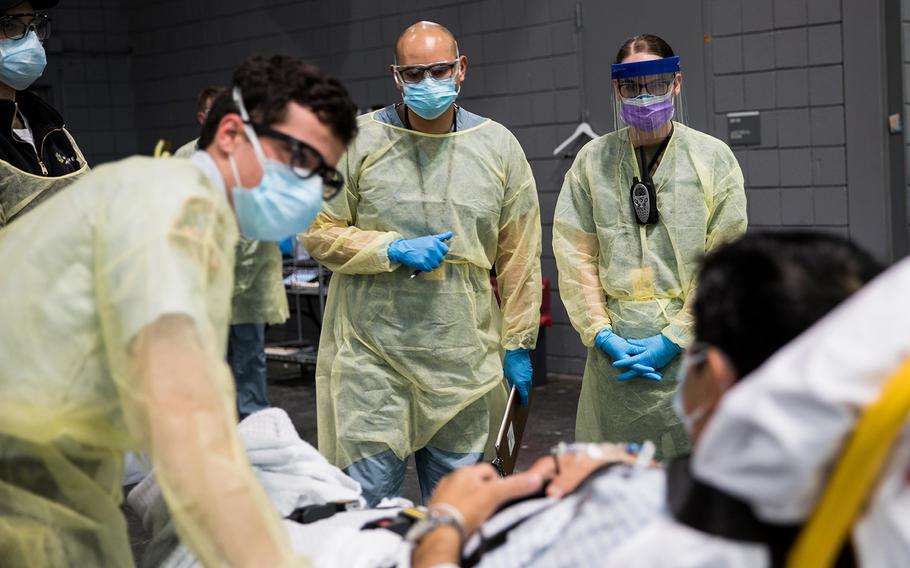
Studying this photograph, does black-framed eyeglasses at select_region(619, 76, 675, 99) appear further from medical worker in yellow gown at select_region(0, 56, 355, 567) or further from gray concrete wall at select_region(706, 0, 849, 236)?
gray concrete wall at select_region(706, 0, 849, 236)

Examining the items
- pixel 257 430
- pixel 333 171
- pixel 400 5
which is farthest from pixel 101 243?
pixel 400 5

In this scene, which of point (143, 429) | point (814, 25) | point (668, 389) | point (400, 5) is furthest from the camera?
point (400, 5)

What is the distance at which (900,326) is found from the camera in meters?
1.02

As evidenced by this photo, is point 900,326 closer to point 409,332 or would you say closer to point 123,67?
point 409,332

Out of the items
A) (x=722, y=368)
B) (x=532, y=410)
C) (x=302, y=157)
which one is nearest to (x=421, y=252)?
(x=302, y=157)

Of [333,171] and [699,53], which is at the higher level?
[699,53]

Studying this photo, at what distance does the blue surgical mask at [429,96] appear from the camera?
2.86m

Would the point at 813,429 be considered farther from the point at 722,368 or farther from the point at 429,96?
the point at 429,96

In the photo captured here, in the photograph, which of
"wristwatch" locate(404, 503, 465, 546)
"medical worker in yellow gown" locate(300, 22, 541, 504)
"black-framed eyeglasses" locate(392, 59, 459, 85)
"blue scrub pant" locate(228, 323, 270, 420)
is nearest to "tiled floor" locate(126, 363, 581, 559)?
"blue scrub pant" locate(228, 323, 270, 420)

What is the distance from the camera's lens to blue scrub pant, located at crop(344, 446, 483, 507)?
9.32 ft

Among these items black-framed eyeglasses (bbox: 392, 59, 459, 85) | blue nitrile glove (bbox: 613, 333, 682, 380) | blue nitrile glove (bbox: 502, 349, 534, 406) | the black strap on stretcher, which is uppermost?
black-framed eyeglasses (bbox: 392, 59, 459, 85)

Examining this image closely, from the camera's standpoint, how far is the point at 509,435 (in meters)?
3.00

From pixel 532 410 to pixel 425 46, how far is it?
265 cm

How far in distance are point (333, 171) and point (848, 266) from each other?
0.86 meters
